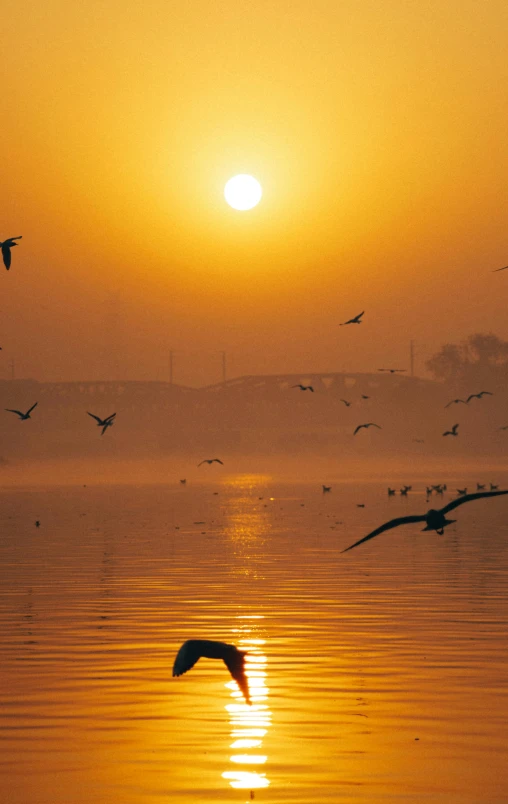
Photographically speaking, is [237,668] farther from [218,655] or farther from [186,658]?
[186,658]

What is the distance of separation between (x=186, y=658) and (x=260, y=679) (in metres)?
8.48

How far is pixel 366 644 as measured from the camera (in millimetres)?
26422

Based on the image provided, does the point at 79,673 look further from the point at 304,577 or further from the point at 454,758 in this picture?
the point at 304,577

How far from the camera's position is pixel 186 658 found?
14.4 m

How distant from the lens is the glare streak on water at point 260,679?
54.1 ft

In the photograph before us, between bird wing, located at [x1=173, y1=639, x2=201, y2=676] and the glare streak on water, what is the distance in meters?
1.89

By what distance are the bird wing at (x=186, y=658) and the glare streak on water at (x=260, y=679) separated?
6.19 ft

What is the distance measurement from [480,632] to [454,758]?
10941mm

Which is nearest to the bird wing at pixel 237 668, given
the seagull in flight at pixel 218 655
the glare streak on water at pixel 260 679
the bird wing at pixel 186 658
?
the seagull in flight at pixel 218 655

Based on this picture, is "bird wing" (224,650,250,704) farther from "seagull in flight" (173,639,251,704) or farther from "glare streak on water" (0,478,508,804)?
"glare streak on water" (0,478,508,804)

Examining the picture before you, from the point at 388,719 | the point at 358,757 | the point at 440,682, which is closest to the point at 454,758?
the point at 358,757

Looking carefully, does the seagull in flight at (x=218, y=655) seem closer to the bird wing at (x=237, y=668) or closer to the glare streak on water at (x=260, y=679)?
the bird wing at (x=237, y=668)

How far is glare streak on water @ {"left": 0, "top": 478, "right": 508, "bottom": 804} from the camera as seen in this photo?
16.5 metres

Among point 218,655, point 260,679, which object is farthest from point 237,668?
point 260,679
